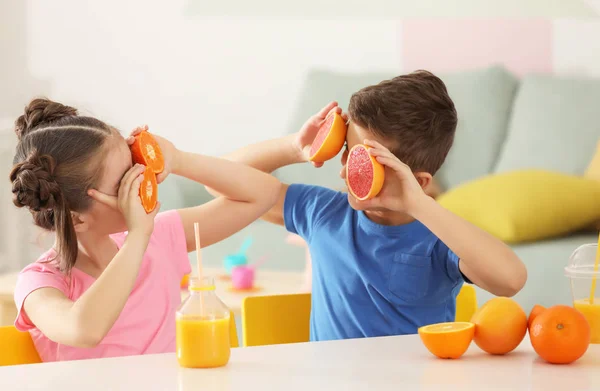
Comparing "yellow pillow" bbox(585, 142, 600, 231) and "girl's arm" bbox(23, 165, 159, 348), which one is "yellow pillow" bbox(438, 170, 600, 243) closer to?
"yellow pillow" bbox(585, 142, 600, 231)

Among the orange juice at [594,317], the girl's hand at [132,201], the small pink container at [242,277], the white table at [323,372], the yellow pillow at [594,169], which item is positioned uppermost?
the girl's hand at [132,201]

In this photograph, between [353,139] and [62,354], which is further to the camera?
[353,139]

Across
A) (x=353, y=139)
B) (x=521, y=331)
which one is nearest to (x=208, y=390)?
(x=521, y=331)

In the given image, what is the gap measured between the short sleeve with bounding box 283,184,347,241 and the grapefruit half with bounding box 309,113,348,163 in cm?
11

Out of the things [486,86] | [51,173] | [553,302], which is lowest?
[553,302]

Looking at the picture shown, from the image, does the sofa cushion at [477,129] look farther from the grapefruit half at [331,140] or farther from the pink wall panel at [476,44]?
the grapefruit half at [331,140]

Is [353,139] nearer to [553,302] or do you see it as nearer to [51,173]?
[51,173]

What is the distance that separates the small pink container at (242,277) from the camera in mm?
2783

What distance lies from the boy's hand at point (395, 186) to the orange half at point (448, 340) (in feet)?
1.05

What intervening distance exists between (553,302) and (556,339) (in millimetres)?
1767

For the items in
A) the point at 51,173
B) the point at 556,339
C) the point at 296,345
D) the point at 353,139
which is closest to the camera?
the point at 556,339

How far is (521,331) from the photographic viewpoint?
4.09 ft

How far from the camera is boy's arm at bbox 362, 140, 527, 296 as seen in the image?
146cm

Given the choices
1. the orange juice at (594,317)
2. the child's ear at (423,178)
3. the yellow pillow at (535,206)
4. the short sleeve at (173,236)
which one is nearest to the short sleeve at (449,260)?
the child's ear at (423,178)
